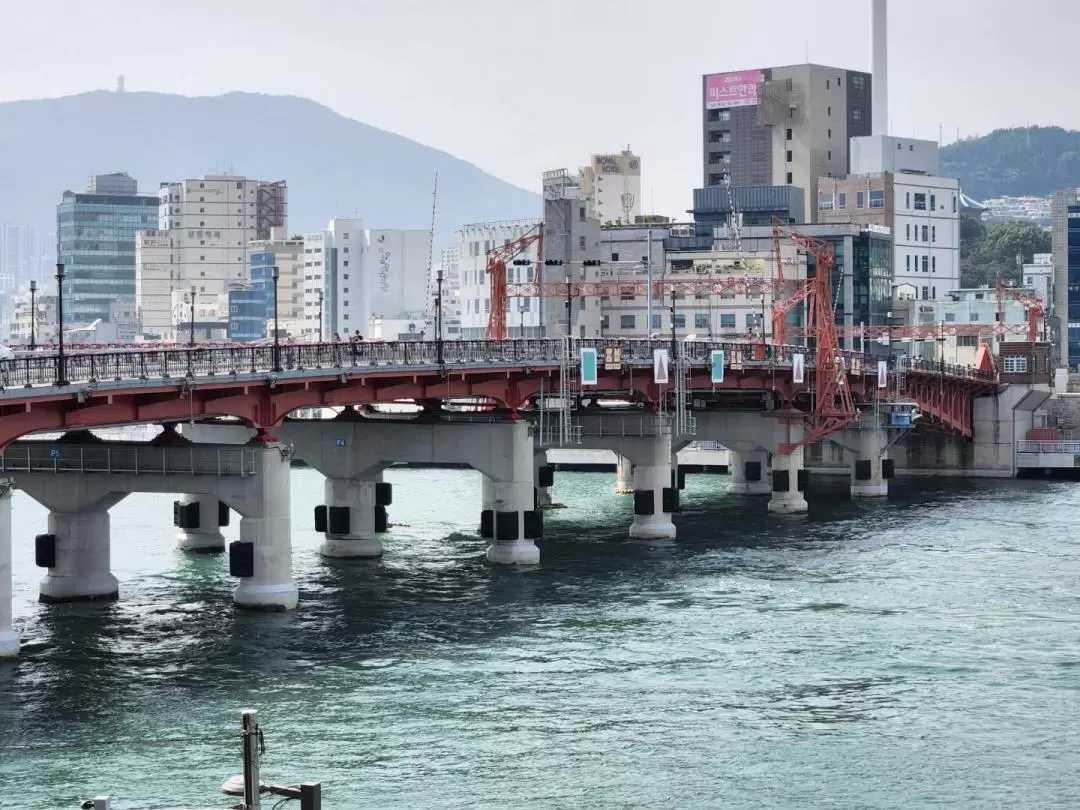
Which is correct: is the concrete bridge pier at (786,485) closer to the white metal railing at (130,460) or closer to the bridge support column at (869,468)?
the bridge support column at (869,468)

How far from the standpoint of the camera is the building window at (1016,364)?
17388cm

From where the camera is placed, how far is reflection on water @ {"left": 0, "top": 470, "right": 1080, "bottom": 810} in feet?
178

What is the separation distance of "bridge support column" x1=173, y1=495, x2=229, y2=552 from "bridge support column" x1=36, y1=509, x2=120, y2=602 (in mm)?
19771

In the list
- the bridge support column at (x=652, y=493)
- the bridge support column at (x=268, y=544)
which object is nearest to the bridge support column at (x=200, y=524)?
the bridge support column at (x=268, y=544)

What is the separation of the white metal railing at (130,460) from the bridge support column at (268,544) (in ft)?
3.36

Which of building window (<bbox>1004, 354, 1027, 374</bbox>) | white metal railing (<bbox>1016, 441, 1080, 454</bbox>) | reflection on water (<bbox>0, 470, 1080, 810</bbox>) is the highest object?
building window (<bbox>1004, 354, 1027, 374</bbox>)

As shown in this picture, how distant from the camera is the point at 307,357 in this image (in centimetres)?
9019

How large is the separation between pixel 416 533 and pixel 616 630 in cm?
4066

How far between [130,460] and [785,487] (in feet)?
198

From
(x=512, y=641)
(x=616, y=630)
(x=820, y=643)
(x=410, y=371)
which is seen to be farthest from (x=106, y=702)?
(x=410, y=371)

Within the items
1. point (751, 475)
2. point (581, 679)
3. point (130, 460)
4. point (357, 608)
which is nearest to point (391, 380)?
point (357, 608)

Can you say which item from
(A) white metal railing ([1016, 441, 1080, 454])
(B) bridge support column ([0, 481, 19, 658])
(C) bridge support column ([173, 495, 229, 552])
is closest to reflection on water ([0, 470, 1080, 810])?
(B) bridge support column ([0, 481, 19, 658])

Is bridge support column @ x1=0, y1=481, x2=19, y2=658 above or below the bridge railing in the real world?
below

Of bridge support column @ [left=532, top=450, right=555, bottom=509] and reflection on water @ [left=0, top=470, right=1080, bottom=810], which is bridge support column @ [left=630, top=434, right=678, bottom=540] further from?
bridge support column @ [left=532, top=450, right=555, bottom=509]
